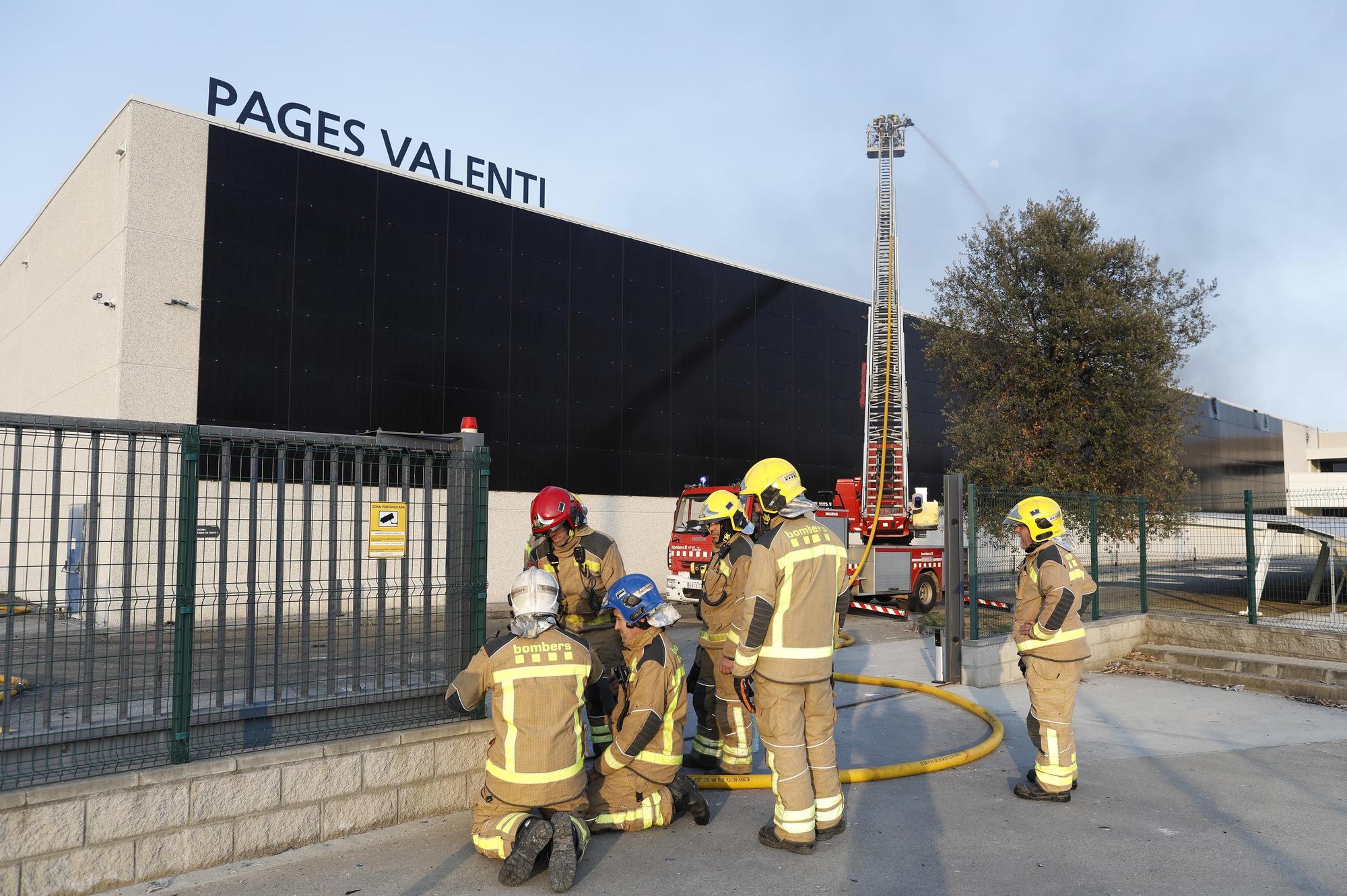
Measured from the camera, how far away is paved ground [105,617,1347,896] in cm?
452

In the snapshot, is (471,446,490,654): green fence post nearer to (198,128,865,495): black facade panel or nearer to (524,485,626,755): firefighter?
(524,485,626,755): firefighter

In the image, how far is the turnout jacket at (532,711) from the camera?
4566mm

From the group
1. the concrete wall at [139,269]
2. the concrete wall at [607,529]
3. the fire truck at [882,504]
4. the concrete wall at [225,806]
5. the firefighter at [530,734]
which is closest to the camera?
the concrete wall at [225,806]

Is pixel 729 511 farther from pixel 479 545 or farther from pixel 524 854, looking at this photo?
pixel 524 854

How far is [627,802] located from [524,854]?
948 mm

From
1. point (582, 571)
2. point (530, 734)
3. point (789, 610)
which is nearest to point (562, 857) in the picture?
point (530, 734)

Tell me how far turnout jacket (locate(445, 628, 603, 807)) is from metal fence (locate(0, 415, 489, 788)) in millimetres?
967

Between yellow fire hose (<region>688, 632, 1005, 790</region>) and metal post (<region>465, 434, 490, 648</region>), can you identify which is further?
yellow fire hose (<region>688, 632, 1005, 790</region>)

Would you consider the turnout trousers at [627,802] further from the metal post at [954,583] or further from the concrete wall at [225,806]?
the metal post at [954,583]

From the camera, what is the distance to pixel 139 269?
1528 cm

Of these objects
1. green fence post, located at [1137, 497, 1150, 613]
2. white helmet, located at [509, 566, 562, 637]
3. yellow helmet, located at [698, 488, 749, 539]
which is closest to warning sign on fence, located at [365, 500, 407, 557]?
white helmet, located at [509, 566, 562, 637]

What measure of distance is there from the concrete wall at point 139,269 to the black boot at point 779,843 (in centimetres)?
1371

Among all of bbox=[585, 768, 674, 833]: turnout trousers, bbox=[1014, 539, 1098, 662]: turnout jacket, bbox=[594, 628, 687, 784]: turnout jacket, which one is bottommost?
bbox=[585, 768, 674, 833]: turnout trousers

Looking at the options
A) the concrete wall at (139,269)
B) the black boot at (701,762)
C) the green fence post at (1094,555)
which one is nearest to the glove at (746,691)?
the black boot at (701,762)
